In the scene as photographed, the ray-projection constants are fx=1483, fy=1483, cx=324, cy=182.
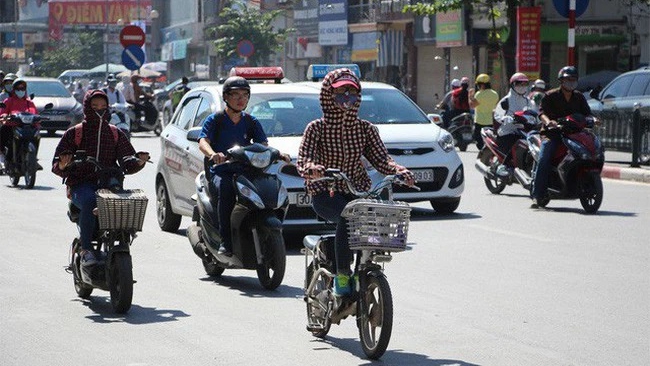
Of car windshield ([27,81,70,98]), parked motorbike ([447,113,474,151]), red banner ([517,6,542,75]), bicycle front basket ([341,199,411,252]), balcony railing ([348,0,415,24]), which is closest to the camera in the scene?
bicycle front basket ([341,199,411,252])

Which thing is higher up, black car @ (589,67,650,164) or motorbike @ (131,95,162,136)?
black car @ (589,67,650,164)

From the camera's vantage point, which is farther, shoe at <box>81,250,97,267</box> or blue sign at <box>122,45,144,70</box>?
blue sign at <box>122,45,144,70</box>

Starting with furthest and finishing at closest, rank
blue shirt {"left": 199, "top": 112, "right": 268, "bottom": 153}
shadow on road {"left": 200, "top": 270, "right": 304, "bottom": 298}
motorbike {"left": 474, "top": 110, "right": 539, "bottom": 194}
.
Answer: motorbike {"left": 474, "top": 110, "right": 539, "bottom": 194} < blue shirt {"left": 199, "top": 112, "right": 268, "bottom": 153} < shadow on road {"left": 200, "top": 270, "right": 304, "bottom": 298}

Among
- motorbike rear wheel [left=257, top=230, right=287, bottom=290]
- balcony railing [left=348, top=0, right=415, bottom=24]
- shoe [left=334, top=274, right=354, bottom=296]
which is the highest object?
balcony railing [left=348, top=0, right=415, bottom=24]

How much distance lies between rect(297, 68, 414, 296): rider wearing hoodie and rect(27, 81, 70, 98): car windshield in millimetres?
30655

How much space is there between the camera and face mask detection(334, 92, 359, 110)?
336 inches

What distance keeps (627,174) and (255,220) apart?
13179mm

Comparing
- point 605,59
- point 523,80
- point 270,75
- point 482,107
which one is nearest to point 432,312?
point 270,75

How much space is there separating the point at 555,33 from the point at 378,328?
126 ft

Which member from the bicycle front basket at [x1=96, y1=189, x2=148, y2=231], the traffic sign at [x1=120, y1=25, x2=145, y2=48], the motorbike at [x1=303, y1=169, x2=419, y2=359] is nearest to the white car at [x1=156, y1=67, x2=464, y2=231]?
the bicycle front basket at [x1=96, y1=189, x2=148, y2=231]

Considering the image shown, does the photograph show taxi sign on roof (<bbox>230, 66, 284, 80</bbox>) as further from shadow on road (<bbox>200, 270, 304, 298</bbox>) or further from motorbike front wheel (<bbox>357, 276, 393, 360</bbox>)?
motorbike front wheel (<bbox>357, 276, 393, 360</bbox>)

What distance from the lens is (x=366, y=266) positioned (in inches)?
316

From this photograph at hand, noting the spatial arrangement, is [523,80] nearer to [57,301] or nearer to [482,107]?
[482,107]

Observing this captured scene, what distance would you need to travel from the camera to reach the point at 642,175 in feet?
74.6
